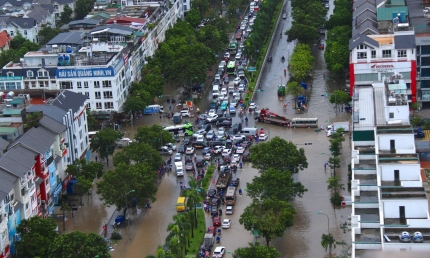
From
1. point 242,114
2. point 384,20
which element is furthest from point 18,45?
point 384,20

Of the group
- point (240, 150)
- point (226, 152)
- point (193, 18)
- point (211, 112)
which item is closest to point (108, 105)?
point (211, 112)

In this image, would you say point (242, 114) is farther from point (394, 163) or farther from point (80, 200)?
point (394, 163)

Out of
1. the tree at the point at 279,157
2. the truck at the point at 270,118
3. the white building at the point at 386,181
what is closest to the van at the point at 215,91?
the truck at the point at 270,118

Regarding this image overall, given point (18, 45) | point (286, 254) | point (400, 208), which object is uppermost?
point (18, 45)

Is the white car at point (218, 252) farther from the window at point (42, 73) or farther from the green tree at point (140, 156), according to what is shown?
the window at point (42, 73)

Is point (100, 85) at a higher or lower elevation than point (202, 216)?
higher

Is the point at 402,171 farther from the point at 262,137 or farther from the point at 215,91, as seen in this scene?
the point at 215,91
